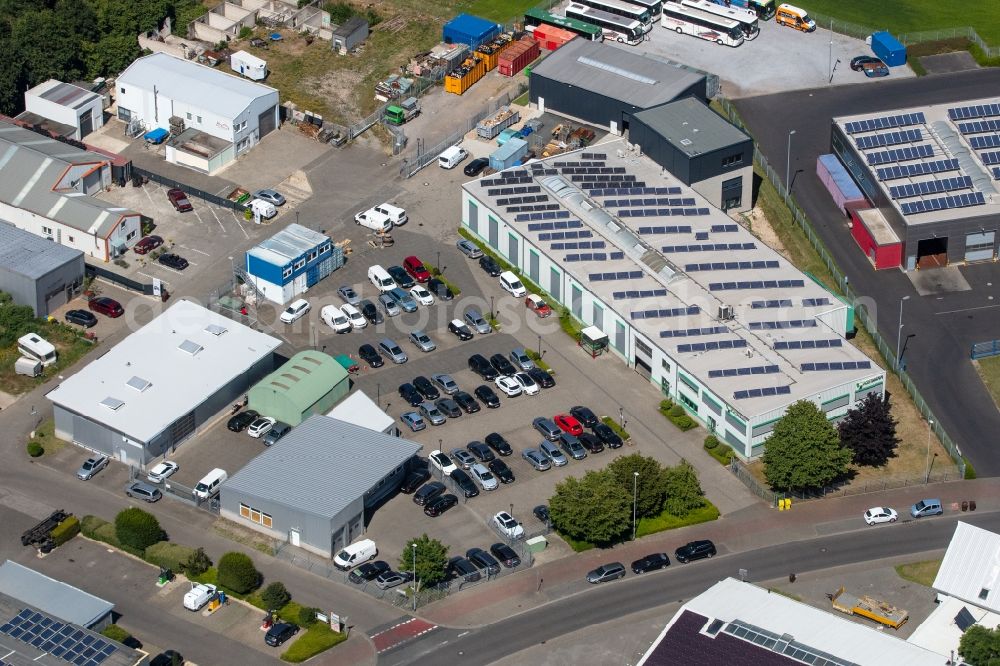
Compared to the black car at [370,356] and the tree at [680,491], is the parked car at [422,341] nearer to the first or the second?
the black car at [370,356]

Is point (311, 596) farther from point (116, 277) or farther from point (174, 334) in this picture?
point (116, 277)

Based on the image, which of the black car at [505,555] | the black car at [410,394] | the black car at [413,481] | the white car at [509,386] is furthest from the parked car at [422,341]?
the black car at [505,555]

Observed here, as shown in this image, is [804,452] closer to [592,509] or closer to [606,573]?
[592,509]

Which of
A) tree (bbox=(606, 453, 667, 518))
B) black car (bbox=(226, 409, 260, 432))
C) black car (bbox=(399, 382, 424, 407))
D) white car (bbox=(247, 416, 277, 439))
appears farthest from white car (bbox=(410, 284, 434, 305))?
tree (bbox=(606, 453, 667, 518))

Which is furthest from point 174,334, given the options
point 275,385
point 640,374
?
point 640,374

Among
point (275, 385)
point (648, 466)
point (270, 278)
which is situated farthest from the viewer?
point (270, 278)
